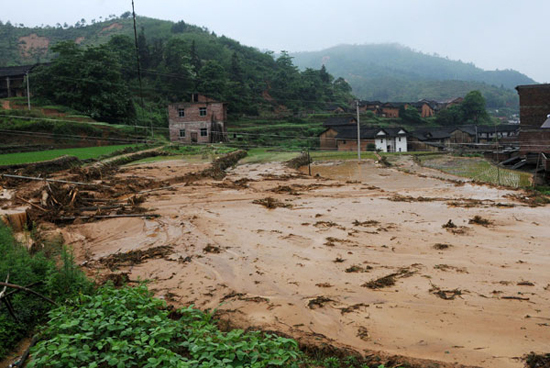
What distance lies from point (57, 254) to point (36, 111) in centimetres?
3252

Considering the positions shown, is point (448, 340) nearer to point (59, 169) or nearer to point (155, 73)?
point (59, 169)

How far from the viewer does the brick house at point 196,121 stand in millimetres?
45750

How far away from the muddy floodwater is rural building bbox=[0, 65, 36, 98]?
4124 cm

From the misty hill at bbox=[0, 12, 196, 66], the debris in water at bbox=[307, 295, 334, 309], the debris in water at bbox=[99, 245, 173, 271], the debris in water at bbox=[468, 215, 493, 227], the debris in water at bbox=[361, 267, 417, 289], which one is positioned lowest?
the debris in water at bbox=[307, 295, 334, 309]

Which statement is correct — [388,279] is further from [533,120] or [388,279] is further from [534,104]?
[534,104]

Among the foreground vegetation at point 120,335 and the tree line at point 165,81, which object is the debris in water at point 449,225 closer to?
the foreground vegetation at point 120,335

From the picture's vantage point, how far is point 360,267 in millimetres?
7559

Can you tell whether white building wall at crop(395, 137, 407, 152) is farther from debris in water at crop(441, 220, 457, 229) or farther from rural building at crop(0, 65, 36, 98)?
rural building at crop(0, 65, 36, 98)

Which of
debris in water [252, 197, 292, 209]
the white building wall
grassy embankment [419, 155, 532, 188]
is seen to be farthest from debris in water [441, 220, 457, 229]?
the white building wall

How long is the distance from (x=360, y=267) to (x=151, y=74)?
61.7 m

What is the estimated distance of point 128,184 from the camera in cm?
1644

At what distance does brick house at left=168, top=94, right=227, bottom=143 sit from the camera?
1801 inches

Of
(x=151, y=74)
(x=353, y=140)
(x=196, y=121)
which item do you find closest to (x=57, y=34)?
(x=151, y=74)

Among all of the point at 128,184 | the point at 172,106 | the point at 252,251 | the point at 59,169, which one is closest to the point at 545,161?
the point at 252,251
